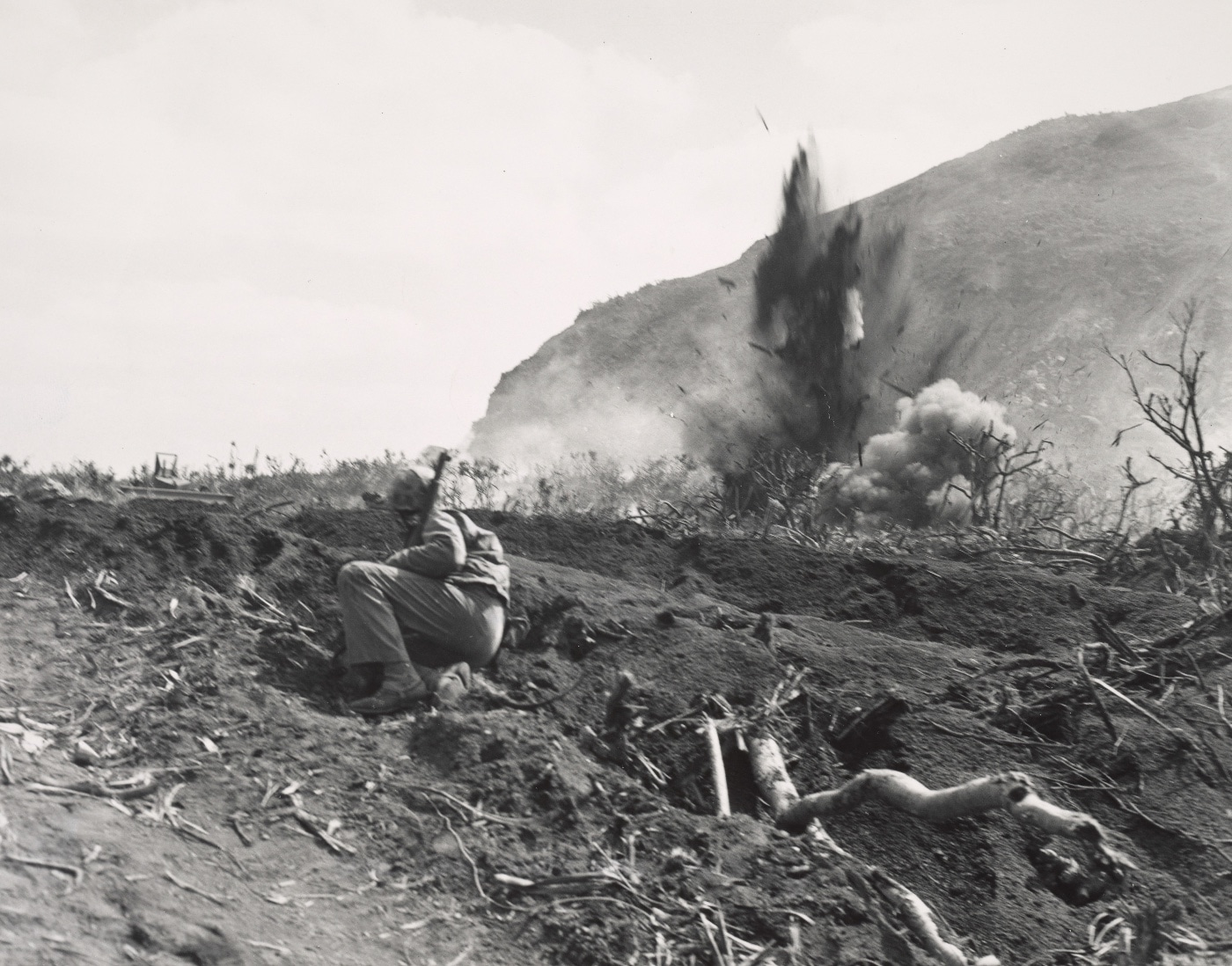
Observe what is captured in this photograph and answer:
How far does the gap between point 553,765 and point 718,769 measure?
2.45 feet

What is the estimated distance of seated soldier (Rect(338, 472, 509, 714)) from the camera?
538 cm

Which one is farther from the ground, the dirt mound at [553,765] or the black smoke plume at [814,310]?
the black smoke plume at [814,310]

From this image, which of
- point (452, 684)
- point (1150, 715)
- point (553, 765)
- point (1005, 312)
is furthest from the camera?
point (1005, 312)

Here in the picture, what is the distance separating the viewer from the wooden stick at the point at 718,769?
14.6 feet

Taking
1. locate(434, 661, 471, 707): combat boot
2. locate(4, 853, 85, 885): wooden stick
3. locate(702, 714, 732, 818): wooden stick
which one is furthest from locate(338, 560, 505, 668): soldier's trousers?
locate(4, 853, 85, 885): wooden stick

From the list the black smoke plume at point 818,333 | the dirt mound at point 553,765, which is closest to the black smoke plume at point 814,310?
the black smoke plume at point 818,333

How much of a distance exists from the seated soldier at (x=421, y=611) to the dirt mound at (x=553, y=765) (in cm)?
23

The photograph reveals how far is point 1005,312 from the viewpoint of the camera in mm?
35562

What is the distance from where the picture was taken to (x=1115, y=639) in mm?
5500

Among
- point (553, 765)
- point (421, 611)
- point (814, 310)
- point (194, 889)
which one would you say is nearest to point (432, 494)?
point (421, 611)

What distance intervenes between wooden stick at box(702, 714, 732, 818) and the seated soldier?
129 cm

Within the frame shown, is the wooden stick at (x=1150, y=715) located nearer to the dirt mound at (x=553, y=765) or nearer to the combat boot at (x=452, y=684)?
the dirt mound at (x=553, y=765)

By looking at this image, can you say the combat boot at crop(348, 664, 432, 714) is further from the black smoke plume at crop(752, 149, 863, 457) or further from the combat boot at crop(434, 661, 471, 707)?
the black smoke plume at crop(752, 149, 863, 457)

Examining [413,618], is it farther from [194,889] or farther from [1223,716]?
[1223,716]
